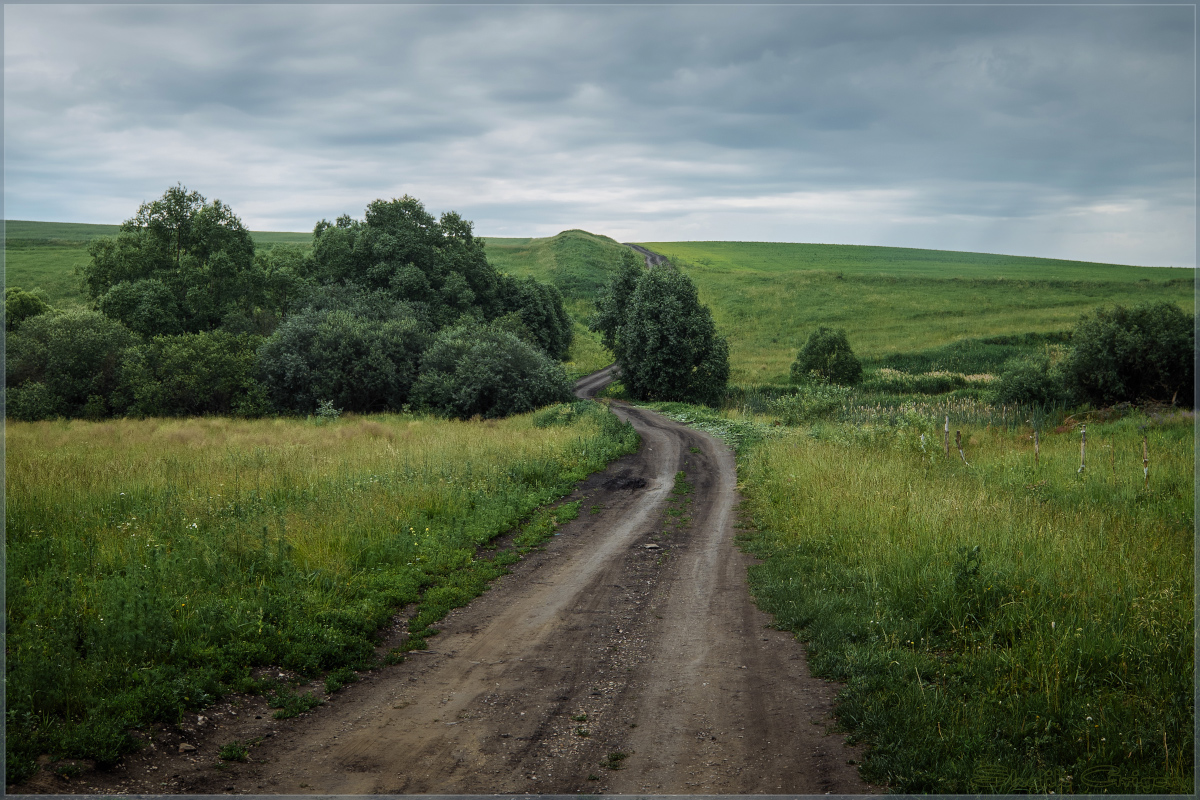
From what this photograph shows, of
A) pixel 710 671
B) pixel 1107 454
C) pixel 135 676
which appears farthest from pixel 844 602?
pixel 1107 454

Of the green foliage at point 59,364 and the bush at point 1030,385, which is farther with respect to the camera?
the bush at point 1030,385

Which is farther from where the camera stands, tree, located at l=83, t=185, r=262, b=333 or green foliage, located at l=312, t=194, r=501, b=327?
green foliage, located at l=312, t=194, r=501, b=327

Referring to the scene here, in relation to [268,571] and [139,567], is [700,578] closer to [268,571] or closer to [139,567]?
[268,571]

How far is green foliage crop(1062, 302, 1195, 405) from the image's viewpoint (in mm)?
32562

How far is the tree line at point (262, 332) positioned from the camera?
3222 centimetres

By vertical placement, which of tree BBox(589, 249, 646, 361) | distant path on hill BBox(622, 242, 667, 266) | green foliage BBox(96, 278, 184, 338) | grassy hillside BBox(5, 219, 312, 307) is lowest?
green foliage BBox(96, 278, 184, 338)

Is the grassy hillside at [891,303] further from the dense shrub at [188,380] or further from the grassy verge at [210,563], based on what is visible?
the grassy verge at [210,563]

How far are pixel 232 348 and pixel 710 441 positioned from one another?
84.9ft

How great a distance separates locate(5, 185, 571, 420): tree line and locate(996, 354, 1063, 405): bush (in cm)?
2434

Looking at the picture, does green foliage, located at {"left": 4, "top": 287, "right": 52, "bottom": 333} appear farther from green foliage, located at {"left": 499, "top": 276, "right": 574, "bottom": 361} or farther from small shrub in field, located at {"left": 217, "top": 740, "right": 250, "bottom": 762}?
small shrub in field, located at {"left": 217, "top": 740, "right": 250, "bottom": 762}

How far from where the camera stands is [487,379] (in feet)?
110

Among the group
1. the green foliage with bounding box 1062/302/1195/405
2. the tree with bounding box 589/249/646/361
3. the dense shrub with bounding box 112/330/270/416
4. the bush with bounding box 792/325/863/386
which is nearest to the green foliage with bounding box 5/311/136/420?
the dense shrub with bounding box 112/330/270/416

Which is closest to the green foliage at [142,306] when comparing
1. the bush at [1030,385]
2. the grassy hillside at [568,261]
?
the bush at [1030,385]

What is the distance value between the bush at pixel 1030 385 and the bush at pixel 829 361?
13.2 metres
